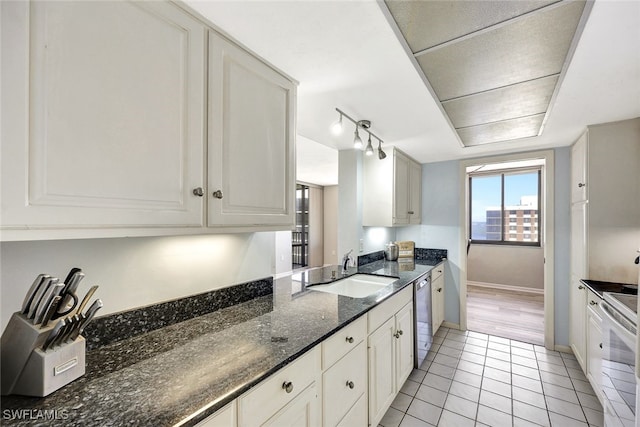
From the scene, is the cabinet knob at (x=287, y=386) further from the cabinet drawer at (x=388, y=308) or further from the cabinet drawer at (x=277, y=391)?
the cabinet drawer at (x=388, y=308)

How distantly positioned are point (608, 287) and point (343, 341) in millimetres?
2148

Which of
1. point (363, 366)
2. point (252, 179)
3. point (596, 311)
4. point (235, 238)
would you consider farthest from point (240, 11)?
point (596, 311)

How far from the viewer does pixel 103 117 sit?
2.56 feet

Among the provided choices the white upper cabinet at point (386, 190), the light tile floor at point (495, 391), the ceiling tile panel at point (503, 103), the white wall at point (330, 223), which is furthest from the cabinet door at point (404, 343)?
the white wall at point (330, 223)

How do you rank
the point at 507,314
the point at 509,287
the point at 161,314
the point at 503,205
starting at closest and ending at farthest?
the point at 161,314 → the point at 507,314 → the point at 509,287 → the point at 503,205

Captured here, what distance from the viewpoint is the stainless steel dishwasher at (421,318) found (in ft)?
7.70

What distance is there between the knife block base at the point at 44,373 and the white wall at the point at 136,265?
236 mm

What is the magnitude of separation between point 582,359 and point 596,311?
0.79m

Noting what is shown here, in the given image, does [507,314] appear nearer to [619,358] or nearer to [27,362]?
[619,358]

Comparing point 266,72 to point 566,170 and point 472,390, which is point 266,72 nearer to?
point 472,390

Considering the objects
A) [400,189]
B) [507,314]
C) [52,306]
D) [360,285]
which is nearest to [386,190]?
[400,189]

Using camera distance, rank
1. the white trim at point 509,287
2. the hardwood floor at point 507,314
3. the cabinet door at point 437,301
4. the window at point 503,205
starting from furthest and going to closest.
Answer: the window at point 503,205 < the white trim at point 509,287 < the hardwood floor at point 507,314 < the cabinet door at point 437,301

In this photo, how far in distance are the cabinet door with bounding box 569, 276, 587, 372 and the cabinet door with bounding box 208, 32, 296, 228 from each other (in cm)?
270

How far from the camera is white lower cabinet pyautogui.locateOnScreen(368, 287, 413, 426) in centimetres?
163
